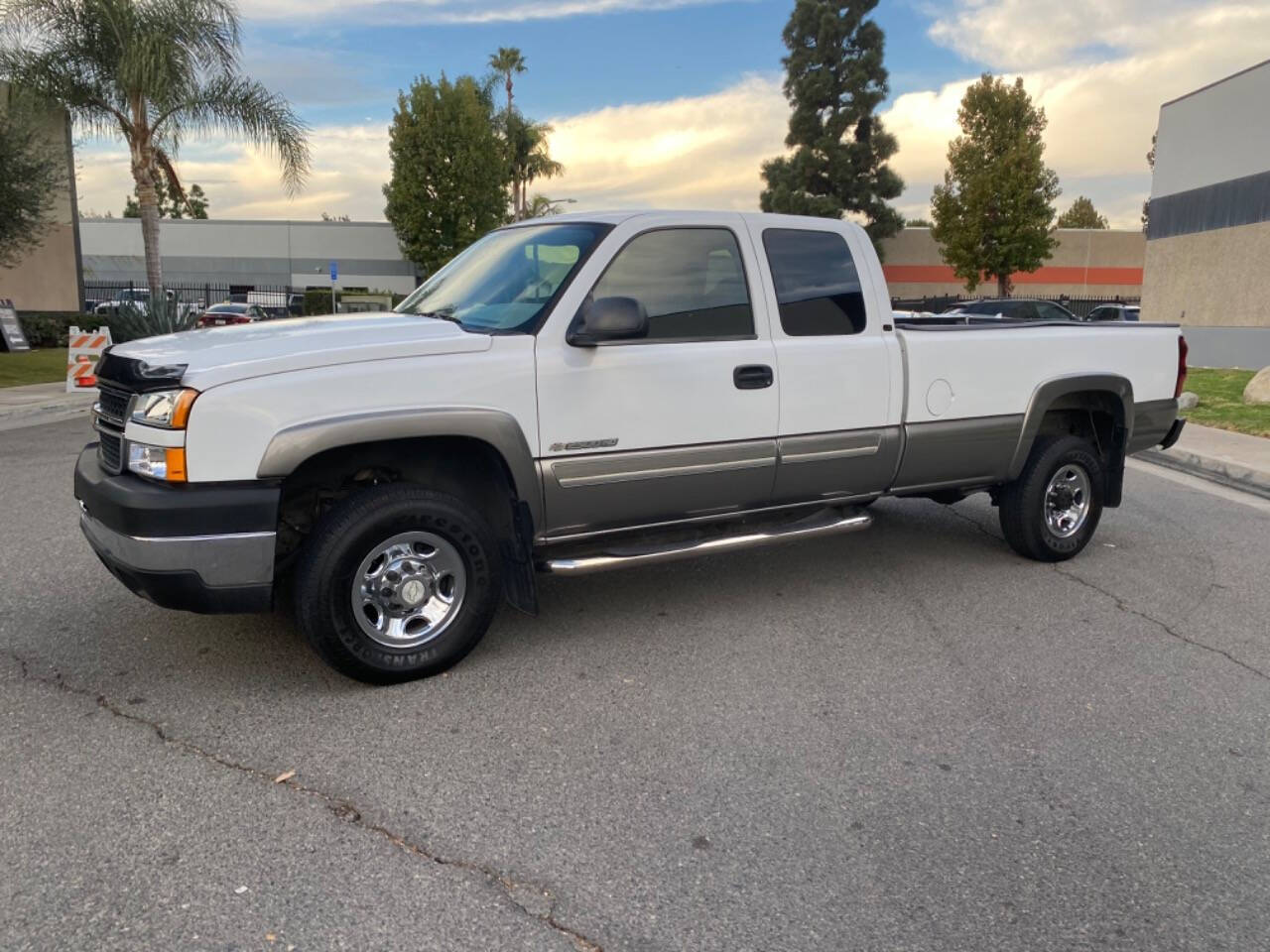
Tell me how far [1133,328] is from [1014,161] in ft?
107

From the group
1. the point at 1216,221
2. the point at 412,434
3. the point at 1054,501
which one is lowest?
the point at 1054,501

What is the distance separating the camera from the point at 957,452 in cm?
554

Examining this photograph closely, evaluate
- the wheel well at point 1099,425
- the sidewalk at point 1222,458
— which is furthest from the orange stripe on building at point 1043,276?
the wheel well at point 1099,425

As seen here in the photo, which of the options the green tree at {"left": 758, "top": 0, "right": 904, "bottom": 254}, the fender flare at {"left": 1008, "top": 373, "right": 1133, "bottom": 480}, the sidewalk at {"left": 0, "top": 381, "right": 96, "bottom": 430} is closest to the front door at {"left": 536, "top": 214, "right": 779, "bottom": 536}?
the fender flare at {"left": 1008, "top": 373, "right": 1133, "bottom": 480}

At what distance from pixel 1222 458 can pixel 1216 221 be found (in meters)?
16.0

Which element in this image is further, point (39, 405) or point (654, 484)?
point (39, 405)

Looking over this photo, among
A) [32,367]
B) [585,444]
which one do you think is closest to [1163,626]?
[585,444]

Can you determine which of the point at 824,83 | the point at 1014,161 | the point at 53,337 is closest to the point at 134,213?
the point at 824,83

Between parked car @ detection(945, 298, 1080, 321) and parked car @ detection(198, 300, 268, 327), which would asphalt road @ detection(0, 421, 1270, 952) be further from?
parked car @ detection(198, 300, 268, 327)

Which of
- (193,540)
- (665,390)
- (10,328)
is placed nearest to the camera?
(193,540)

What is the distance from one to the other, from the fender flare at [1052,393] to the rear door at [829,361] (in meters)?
1.00

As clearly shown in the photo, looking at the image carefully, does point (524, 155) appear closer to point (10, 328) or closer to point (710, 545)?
point (10, 328)

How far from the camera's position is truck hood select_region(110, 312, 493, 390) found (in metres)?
3.70

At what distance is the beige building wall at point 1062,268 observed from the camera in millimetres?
48250
